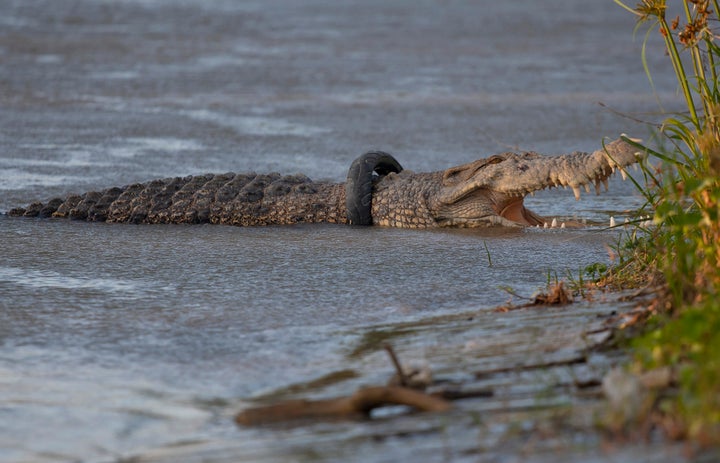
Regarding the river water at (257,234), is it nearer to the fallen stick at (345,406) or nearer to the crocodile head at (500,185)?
the fallen stick at (345,406)

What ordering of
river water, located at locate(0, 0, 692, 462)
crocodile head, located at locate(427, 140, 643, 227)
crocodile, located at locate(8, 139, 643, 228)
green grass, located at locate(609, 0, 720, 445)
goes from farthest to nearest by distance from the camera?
crocodile, located at locate(8, 139, 643, 228) < crocodile head, located at locate(427, 140, 643, 227) < river water, located at locate(0, 0, 692, 462) < green grass, located at locate(609, 0, 720, 445)

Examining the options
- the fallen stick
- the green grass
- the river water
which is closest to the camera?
the green grass

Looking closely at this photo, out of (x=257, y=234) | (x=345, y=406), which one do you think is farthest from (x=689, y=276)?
(x=257, y=234)

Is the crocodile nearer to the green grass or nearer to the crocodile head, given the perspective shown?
the crocodile head

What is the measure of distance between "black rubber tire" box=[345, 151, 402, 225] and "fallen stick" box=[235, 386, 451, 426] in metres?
3.60

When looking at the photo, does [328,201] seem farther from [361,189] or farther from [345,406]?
[345,406]

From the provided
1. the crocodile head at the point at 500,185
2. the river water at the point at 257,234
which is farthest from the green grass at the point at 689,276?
the crocodile head at the point at 500,185

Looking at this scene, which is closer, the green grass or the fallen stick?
the green grass

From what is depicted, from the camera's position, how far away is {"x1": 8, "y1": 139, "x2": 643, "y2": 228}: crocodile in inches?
252

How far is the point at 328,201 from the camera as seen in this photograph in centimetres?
662

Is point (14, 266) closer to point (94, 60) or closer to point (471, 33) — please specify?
point (94, 60)

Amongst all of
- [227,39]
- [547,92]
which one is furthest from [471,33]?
[547,92]

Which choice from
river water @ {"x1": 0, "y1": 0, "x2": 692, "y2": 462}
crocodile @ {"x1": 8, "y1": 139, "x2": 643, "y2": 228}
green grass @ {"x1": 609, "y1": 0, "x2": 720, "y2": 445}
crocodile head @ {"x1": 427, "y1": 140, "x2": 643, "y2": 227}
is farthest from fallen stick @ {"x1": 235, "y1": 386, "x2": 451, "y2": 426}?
crocodile @ {"x1": 8, "y1": 139, "x2": 643, "y2": 228}

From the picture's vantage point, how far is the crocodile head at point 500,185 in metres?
5.92
